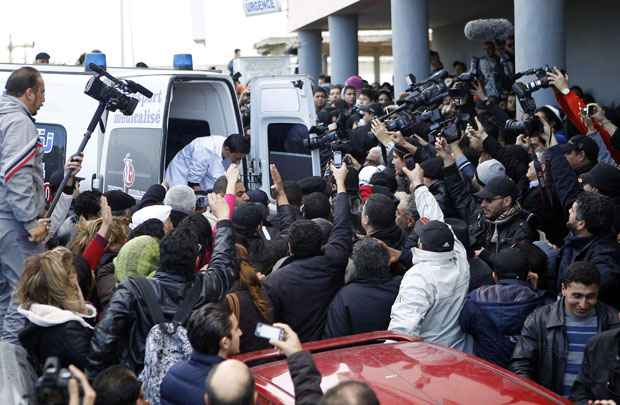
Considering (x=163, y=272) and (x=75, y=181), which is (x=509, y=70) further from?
(x=163, y=272)

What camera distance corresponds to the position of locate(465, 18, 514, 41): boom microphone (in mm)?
12727

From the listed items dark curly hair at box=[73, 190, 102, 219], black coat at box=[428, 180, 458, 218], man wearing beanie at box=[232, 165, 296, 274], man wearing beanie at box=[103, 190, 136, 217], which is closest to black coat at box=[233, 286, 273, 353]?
man wearing beanie at box=[232, 165, 296, 274]

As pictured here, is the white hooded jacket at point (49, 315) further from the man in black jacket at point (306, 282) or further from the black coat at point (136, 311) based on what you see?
the man in black jacket at point (306, 282)

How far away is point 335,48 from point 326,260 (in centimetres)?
1553

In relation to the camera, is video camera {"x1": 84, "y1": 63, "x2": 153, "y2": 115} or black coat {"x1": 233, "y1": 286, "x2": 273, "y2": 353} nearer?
black coat {"x1": 233, "y1": 286, "x2": 273, "y2": 353}

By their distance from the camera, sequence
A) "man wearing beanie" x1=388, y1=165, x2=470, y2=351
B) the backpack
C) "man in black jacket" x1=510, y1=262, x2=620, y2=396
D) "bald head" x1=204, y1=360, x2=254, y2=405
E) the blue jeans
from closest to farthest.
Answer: "bald head" x1=204, y1=360, x2=254, y2=405 → the backpack → "man in black jacket" x1=510, y1=262, x2=620, y2=396 → "man wearing beanie" x1=388, y1=165, x2=470, y2=351 → the blue jeans

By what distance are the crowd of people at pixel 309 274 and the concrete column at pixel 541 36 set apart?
2279 mm

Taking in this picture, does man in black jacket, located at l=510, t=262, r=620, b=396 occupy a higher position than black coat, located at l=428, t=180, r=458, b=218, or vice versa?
black coat, located at l=428, t=180, r=458, b=218

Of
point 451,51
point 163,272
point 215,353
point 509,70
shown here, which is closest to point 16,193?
point 163,272

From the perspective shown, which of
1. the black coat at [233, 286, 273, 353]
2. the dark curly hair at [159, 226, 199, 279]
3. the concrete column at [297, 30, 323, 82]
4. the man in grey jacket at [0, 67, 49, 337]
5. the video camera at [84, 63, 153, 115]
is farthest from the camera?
the concrete column at [297, 30, 323, 82]

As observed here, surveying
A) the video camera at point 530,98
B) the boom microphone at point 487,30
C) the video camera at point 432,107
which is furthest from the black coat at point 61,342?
the boom microphone at point 487,30

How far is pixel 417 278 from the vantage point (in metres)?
5.85

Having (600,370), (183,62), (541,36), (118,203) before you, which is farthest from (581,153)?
(183,62)

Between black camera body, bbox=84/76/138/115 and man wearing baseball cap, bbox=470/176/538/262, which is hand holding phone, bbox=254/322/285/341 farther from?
black camera body, bbox=84/76/138/115
